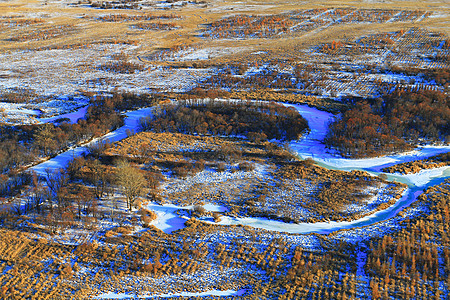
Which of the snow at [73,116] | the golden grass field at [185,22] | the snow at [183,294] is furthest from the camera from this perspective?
the golden grass field at [185,22]

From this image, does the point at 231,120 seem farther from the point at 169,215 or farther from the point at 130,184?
the point at 130,184

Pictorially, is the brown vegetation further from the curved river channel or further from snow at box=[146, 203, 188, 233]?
snow at box=[146, 203, 188, 233]

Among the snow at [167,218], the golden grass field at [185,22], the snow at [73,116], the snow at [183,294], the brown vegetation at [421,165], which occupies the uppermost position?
the golden grass field at [185,22]

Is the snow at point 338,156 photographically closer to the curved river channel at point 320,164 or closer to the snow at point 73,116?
the curved river channel at point 320,164

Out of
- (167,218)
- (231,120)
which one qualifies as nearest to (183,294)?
(167,218)

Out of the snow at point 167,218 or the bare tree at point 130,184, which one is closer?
the snow at point 167,218

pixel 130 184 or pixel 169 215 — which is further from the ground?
pixel 130 184

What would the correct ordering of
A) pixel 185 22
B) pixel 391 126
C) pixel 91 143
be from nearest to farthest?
pixel 91 143, pixel 391 126, pixel 185 22

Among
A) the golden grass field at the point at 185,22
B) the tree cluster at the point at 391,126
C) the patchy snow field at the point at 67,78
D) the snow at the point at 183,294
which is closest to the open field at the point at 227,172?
the snow at the point at 183,294
